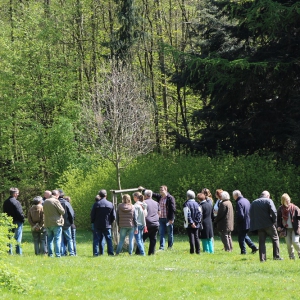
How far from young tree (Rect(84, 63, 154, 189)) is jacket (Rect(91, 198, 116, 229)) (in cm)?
864

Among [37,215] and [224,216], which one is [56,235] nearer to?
[37,215]

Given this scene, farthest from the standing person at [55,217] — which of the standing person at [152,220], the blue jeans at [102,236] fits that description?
the standing person at [152,220]

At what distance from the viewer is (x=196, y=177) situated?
1094 inches

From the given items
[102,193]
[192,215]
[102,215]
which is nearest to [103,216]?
[102,215]

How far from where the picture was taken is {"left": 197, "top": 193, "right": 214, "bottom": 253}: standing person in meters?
17.5

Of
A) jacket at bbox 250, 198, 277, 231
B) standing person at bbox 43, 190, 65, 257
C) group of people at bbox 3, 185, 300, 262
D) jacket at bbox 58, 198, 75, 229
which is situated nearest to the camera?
jacket at bbox 250, 198, 277, 231

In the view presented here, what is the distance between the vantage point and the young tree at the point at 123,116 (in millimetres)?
27906

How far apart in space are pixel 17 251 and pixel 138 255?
3993 millimetres

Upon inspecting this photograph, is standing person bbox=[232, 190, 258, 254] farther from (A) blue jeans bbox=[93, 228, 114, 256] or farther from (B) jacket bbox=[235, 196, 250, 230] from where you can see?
(A) blue jeans bbox=[93, 228, 114, 256]

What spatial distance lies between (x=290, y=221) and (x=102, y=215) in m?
5.07

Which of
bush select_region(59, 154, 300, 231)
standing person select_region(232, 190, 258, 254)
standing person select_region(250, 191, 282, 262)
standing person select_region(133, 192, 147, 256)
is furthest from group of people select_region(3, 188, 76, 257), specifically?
bush select_region(59, 154, 300, 231)

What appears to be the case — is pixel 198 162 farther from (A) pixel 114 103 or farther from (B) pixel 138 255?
(B) pixel 138 255

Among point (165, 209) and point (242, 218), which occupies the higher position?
point (165, 209)

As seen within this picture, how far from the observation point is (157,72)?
4325 cm
